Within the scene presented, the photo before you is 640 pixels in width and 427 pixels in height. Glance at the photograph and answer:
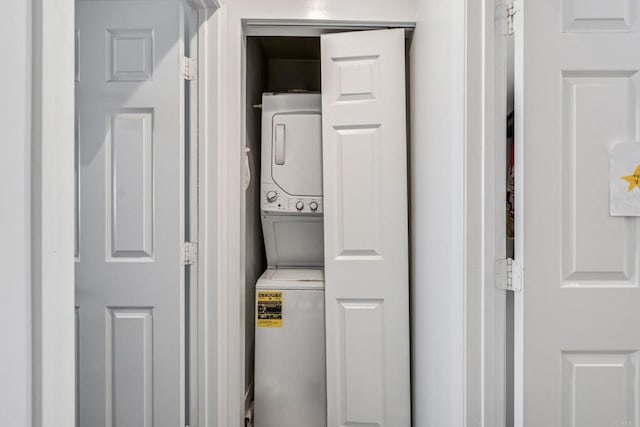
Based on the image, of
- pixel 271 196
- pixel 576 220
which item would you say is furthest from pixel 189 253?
pixel 576 220

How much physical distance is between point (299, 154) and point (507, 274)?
4.33 feet

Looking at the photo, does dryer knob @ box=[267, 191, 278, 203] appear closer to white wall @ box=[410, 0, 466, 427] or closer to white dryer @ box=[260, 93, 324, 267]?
white dryer @ box=[260, 93, 324, 267]

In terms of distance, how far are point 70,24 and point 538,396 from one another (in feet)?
4.64

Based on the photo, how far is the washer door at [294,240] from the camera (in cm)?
229

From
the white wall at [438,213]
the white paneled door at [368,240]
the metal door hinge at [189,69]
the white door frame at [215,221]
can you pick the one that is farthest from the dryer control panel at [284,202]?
the metal door hinge at [189,69]

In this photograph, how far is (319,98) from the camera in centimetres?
225

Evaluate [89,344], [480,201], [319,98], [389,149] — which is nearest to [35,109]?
[480,201]

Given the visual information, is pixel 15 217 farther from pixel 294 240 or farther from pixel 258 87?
pixel 258 87

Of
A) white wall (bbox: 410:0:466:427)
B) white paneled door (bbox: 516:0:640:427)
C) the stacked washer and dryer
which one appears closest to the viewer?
white paneled door (bbox: 516:0:640:427)

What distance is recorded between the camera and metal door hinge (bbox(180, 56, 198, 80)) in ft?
5.26

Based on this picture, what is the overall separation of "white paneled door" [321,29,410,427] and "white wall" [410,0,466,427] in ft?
0.28

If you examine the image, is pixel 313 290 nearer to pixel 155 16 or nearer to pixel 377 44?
pixel 377 44

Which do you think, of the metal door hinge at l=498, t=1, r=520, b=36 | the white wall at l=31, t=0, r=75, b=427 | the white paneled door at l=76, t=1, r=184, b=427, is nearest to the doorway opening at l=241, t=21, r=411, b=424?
the white paneled door at l=76, t=1, r=184, b=427

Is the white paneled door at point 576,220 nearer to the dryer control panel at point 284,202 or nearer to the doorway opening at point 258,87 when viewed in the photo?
the doorway opening at point 258,87
